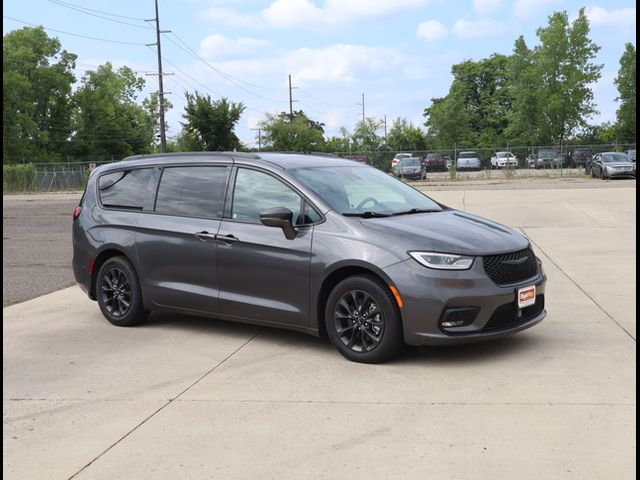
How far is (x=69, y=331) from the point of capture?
24.5ft

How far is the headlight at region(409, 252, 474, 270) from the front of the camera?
18.9 feet

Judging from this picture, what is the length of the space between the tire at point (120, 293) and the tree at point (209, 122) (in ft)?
165

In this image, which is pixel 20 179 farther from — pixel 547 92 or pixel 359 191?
pixel 359 191

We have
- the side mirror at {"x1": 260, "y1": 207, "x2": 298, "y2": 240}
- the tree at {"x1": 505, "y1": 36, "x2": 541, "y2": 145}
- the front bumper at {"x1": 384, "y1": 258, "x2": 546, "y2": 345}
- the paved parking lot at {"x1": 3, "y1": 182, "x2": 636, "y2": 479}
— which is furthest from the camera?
the tree at {"x1": 505, "y1": 36, "x2": 541, "y2": 145}

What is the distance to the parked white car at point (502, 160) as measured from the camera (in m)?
50.2

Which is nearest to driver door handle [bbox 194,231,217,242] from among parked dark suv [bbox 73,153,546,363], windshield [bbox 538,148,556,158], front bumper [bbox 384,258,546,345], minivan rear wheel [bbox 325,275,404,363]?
parked dark suv [bbox 73,153,546,363]

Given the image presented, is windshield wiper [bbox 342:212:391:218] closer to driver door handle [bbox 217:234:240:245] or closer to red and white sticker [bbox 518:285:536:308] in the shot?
driver door handle [bbox 217:234:240:245]

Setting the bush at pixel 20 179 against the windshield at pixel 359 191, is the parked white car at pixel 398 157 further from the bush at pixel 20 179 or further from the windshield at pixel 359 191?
the windshield at pixel 359 191

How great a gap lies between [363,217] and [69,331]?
317 cm

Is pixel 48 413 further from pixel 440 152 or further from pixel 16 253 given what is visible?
pixel 440 152

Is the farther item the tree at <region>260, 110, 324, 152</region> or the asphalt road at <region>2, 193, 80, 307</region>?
the tree at <region>260, 110, 324, 152</region>

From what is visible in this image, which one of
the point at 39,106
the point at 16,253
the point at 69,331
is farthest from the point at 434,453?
the point at 39,106

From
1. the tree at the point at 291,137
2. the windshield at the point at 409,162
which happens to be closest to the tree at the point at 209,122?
the tree at the point at 291,137

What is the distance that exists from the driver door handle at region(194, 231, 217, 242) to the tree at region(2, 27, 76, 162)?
8221 cm
